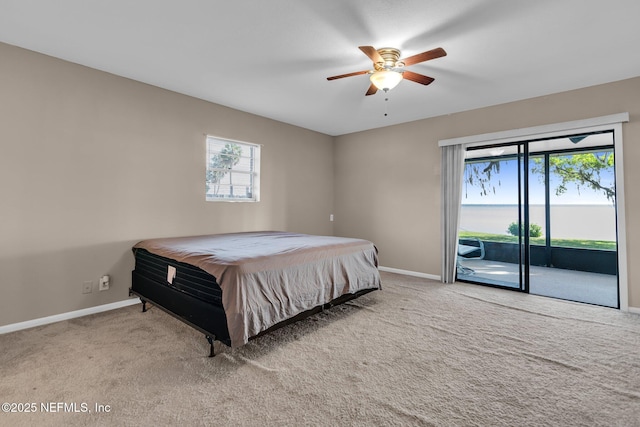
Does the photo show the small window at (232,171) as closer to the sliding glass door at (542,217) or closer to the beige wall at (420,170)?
the beige wall at (420,170)

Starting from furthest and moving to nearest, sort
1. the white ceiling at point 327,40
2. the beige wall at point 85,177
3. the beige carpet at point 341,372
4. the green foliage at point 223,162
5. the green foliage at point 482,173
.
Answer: the green foliage at point 482,173 < the green foliage at point 223,162 < the beige wall at point 85,177 < the white ceiling at point 327,40 < the beige carpet at point 341,372

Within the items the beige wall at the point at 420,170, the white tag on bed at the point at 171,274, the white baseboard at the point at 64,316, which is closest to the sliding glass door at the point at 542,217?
the beige wall at the point at 420,170

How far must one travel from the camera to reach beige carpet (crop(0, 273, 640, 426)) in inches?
62.7

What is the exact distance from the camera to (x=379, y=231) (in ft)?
17.0

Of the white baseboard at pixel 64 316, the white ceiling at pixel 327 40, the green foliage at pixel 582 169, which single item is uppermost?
the white ceiling at pixel 327 40

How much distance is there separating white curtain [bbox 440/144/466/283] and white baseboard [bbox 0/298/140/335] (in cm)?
402

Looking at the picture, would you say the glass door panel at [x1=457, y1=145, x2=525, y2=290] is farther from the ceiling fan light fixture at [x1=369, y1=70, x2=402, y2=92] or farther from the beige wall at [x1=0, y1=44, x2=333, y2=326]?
the beige wall at [x1=0, y1=44, x2=333, y2=326]

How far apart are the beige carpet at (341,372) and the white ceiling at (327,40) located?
8.09 feet

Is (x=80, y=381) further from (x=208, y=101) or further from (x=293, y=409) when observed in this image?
(x=208, y=101)

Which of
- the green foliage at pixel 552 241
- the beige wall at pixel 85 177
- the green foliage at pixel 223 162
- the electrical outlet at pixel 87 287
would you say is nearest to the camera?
the beige wall at pixel 85 177

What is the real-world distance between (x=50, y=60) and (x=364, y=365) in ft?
12.5

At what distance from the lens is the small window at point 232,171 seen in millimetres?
4039

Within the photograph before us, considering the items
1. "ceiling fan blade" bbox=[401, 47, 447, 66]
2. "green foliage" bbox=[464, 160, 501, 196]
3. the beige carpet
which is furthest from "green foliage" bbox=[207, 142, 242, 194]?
"green foliage" bbox=[464, 160, 501, 196]

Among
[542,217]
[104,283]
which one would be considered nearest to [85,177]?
[104,283]
